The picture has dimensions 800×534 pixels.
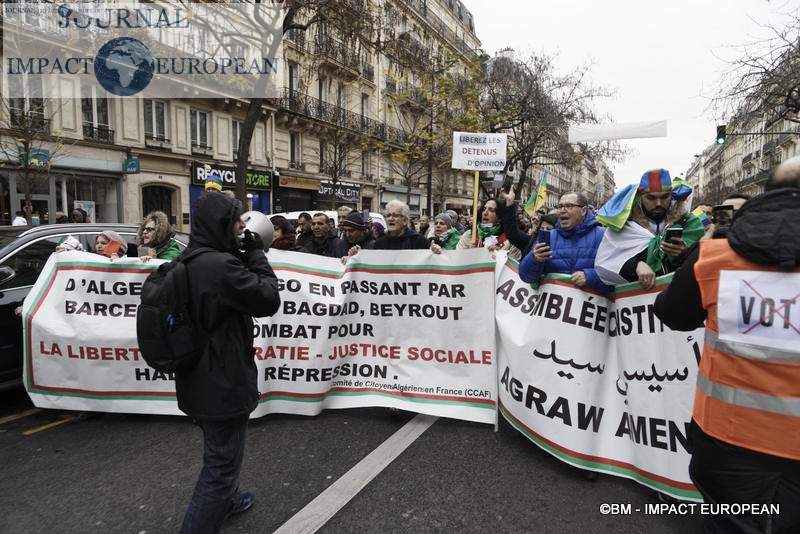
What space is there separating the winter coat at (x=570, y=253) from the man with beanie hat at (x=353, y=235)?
2028 mm

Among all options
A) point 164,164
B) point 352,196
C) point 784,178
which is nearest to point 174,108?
point 164,164

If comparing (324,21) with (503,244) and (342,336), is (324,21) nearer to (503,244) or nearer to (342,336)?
(503,244)

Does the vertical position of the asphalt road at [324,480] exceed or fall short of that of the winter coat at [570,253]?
it falls short

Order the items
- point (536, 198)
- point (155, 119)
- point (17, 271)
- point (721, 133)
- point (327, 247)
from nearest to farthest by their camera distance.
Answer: point (17, 271), point (327, 247), point (536, 198), point (721, 133), point (155, 119)

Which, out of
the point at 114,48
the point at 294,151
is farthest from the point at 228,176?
the point at 114,48

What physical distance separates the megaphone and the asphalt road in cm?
156

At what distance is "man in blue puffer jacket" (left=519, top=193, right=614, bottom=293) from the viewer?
3.60 metres

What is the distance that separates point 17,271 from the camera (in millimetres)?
4441

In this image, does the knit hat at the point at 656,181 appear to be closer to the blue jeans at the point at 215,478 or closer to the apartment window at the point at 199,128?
the blue jeans at the point at 215,478

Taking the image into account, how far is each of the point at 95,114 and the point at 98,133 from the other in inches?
26.5

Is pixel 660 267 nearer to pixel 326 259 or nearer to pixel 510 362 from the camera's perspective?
pixel 510 362

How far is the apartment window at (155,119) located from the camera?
19547 mm

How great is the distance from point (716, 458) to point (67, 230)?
5581 mm

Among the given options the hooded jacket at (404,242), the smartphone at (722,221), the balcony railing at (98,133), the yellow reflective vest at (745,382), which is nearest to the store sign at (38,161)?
the balcony railing at (98,133)
